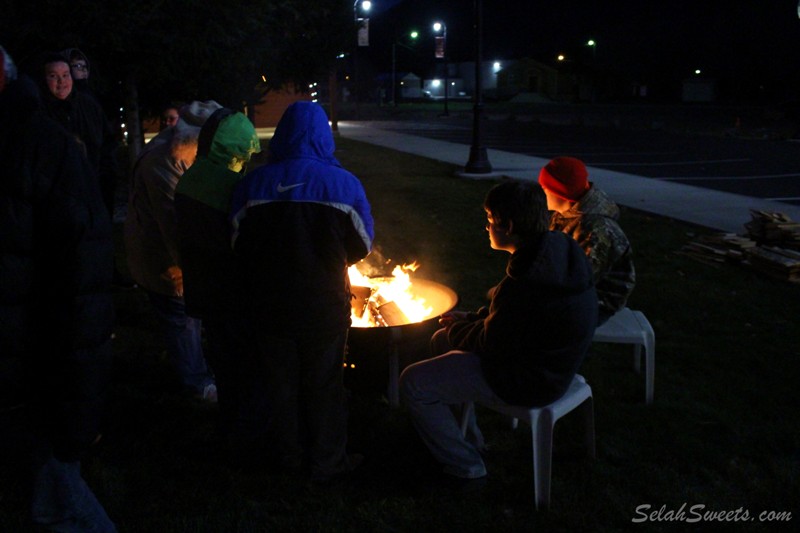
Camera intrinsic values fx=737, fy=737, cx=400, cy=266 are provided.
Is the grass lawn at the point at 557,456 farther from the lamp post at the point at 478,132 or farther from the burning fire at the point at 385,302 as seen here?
the lamp post at the point at 478,132

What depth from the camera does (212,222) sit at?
369 centimetres

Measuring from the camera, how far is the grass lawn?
3.49 meters

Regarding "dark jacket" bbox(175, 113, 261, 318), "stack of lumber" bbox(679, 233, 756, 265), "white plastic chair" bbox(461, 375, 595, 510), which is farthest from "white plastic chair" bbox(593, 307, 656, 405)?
"stack of lumber" bbox(679, 233, 756, 265)

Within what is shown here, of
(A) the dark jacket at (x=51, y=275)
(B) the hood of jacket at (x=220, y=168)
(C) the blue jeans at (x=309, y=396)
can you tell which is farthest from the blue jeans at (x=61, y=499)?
(B) the hood of jacket at (x=220, y=168)

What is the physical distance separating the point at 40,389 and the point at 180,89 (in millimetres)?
9793

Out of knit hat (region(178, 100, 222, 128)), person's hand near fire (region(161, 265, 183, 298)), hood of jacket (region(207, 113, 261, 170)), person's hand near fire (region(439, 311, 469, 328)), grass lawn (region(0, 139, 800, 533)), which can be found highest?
knit hat (region(178, 100, 222, 128))

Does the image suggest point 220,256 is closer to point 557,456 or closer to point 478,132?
point 557,456

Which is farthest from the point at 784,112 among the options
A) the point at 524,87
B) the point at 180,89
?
the point at 524,87

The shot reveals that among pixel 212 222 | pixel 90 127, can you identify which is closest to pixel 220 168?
pixel 212 222

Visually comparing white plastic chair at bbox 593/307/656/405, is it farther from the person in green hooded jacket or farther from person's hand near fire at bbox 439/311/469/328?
the person in green hooded jacket

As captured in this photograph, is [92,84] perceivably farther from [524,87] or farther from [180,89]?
[524,87]

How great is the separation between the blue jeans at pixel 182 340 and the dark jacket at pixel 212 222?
0.68 metres

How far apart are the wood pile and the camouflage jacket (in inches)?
139

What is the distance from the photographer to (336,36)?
77.7 ft
